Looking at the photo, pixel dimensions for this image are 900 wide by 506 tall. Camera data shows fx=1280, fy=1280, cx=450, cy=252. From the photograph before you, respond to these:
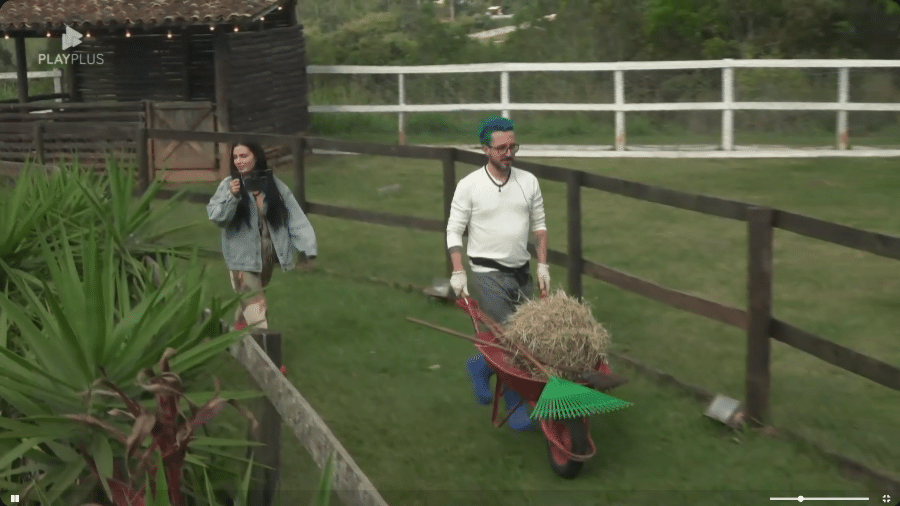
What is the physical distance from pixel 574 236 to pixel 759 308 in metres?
2.30

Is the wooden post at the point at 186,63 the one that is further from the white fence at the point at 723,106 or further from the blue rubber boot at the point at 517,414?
the blue rubber boot at the point at 517,414

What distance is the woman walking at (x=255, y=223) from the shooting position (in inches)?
346

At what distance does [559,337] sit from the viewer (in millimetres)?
6477

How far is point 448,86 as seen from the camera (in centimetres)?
2922

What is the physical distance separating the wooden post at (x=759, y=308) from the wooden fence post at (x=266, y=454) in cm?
368

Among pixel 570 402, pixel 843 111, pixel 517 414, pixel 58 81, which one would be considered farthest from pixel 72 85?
pixel 570 402

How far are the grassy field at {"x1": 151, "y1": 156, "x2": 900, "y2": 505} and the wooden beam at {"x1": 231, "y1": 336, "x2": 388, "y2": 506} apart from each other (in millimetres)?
187

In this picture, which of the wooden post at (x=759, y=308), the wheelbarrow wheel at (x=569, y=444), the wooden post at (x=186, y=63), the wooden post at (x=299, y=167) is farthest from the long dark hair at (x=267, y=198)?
the wooden post at (x=186, y=63)

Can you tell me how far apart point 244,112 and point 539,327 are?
16.3 m

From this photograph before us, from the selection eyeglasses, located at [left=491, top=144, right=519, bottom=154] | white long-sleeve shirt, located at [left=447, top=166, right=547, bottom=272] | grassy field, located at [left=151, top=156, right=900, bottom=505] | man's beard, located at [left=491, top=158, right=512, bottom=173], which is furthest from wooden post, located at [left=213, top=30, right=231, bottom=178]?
eyeglasses, located at [left=491, top=144, right=519, bottom=154]

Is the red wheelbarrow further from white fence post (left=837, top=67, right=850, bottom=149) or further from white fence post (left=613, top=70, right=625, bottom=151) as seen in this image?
white fence post (left=613, top=70, right=625, bottom=151)

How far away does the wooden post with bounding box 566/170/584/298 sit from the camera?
921cm

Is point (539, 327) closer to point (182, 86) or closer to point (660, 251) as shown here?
point (660, 251)

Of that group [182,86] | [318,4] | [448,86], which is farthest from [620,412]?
[318,4]
